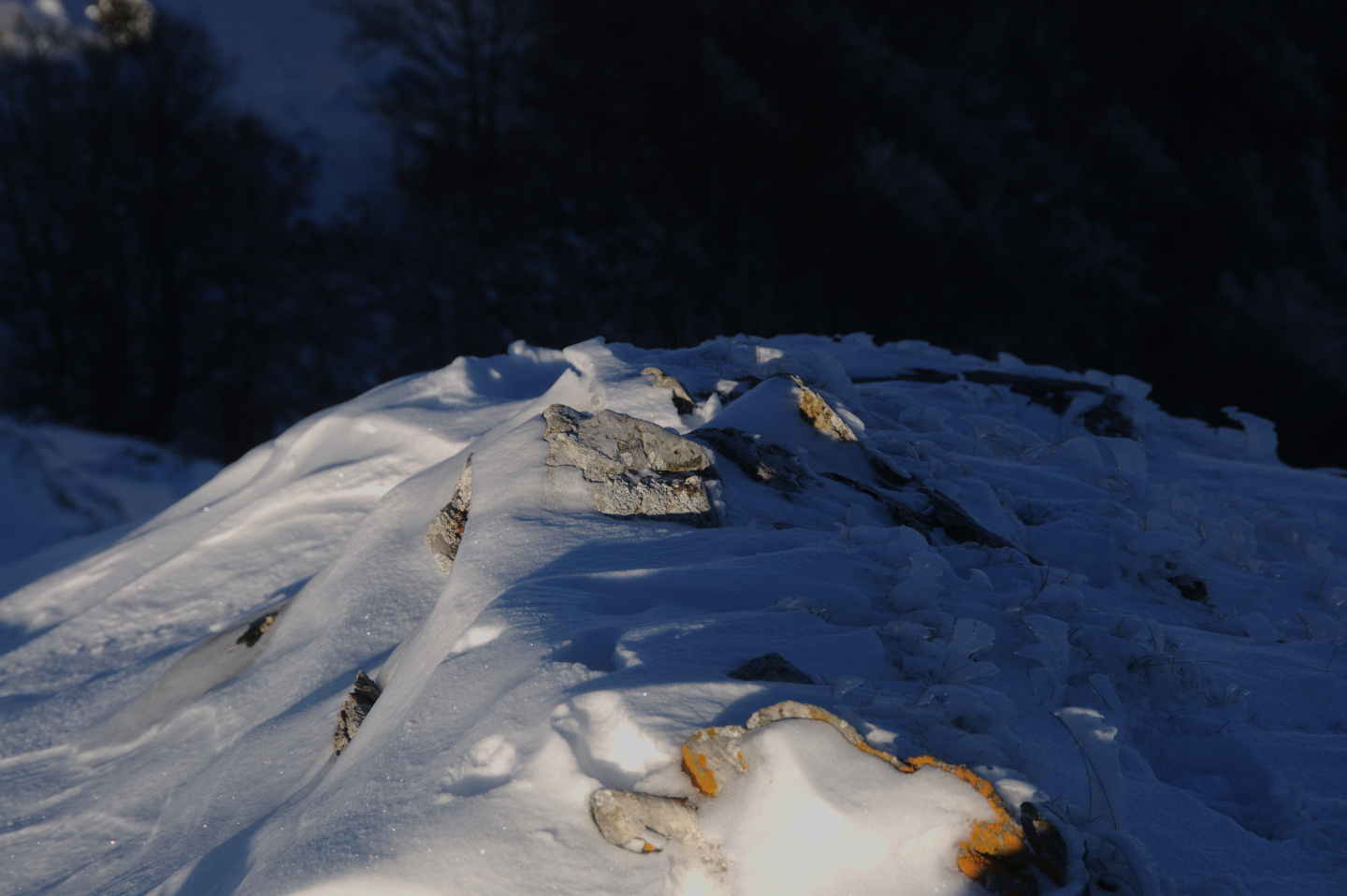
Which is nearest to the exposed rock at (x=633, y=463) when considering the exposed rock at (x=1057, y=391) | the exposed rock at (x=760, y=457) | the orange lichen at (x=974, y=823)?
the exposed rock at (x=760, y=457)

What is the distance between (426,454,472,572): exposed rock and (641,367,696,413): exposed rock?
2.26ft

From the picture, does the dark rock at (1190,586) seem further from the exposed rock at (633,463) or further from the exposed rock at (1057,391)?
→ the exposed rock at (1057,391)

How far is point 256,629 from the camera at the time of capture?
2.17 metres

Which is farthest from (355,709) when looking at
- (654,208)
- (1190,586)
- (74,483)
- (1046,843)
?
(654,208)

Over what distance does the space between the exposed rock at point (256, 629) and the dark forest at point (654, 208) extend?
28.1ft

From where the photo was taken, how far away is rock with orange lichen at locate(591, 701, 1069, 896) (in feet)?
3.06

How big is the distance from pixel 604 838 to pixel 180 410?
12024 millimetres

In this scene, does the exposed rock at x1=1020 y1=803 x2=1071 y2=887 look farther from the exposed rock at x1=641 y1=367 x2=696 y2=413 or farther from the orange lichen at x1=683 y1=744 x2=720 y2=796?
the exposed rock at x1=641 y1=367 x2=696 y2=413

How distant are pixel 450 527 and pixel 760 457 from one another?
31.4 inches

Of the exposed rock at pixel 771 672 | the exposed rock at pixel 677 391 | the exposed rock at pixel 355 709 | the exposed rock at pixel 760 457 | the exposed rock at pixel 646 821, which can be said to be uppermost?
the exposed rock at pixel 677 391

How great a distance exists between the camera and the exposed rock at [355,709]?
150cm

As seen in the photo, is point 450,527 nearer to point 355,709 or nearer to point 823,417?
point 355,709

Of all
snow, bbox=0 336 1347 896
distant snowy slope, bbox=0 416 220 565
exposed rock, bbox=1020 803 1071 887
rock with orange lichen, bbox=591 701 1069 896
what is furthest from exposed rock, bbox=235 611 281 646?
distant snowy slope, bbox=0 416 220 565

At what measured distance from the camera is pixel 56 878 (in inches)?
61.1
